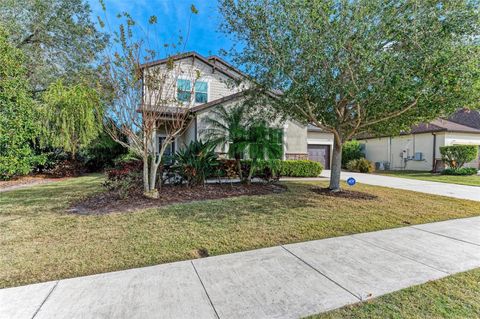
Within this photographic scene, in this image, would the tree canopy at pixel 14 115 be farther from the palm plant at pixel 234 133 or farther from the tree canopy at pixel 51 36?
the palm plant at pixel 234 133

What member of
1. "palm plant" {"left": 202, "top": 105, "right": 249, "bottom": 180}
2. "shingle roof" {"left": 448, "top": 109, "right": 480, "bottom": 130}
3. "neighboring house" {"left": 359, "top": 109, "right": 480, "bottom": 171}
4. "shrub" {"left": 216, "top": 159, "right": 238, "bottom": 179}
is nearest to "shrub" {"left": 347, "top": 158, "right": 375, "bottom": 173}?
"neighboring house" {"left": 359, "top": 109, "right": 480, "bottom": 171}

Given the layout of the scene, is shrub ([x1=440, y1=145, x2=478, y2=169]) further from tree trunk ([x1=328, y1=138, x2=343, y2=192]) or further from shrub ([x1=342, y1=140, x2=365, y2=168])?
tree trunk ([x1=328, y1=138, x2=343, y2=192])

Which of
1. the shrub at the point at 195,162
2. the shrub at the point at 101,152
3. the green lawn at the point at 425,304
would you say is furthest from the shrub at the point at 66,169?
the green lawn at the point at 425,304

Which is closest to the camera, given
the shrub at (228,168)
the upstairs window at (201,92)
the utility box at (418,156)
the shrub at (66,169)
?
the shrub at (228,168)

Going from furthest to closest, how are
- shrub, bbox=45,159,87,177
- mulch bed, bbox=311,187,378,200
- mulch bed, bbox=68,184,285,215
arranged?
shrub, bbox=45,159,87,177 < mulch bed, bbox=311,187,378,200 < mulch bed, bbox=68,184,285,215

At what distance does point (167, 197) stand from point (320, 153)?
14.5 metres

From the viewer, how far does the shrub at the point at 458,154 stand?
1529 cm

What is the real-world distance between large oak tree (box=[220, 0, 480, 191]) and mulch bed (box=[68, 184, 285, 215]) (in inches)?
128

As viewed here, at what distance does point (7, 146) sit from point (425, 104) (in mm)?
15937

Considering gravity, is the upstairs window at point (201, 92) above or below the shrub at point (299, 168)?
above

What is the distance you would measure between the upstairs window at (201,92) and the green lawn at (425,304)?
14.4 metres

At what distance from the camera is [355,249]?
151 inches

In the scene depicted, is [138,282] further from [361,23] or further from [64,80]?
[64,80]

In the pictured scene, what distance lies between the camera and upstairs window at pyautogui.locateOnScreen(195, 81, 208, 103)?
1524 cm
